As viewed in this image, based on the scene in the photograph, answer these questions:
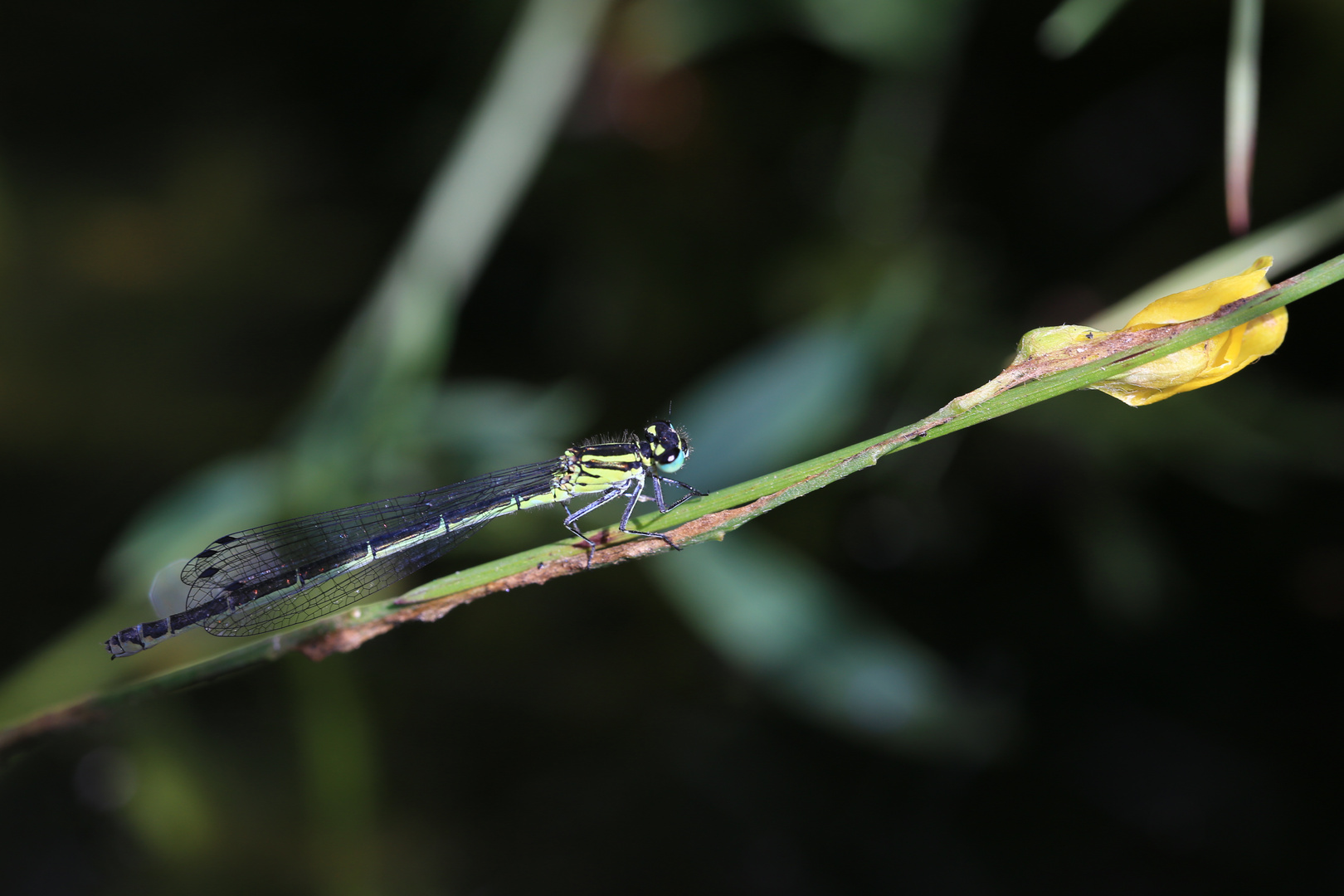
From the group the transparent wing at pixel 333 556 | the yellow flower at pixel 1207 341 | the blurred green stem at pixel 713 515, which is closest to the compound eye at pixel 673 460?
the transparent wing at pixel 333 556

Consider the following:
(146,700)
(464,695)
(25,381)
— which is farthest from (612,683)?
(25,381)

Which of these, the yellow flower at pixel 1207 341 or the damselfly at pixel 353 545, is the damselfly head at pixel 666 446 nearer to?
the damselfly at pixel 353 545

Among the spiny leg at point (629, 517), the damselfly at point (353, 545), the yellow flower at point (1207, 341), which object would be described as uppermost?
the damselfly at point (353, 545)

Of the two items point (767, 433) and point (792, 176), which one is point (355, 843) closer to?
point (767, 433)

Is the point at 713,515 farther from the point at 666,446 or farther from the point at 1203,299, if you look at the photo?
the point at 666,446

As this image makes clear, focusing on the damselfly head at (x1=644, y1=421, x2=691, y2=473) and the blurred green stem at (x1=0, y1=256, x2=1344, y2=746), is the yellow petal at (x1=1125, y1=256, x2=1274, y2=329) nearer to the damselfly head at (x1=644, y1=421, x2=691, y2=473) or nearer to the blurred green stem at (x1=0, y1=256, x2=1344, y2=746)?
the blurred green stem at (x1=0, y1=256, x2=1344, y2=746)

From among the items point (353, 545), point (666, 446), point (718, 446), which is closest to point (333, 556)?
→ point (353, 545)
